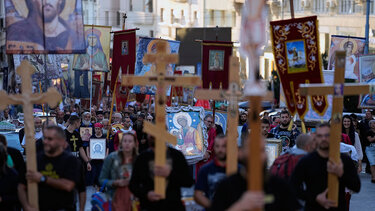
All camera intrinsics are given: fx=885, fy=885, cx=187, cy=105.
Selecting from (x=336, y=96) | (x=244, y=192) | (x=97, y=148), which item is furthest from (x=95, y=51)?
(x=244, y=192)

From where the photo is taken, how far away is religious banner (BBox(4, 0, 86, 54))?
11.3 metres

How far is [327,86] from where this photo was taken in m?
8.48

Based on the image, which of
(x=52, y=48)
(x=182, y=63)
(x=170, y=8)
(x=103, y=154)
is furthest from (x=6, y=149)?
(x=170, y=8)

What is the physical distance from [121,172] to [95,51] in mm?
13970

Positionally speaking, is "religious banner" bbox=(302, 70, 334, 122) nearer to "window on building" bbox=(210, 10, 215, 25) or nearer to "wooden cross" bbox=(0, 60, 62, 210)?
"wooden cross" bbox=(0, 60, 62, 210)

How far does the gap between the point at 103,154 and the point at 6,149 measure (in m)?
6.61

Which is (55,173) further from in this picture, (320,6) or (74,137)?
(320,6)

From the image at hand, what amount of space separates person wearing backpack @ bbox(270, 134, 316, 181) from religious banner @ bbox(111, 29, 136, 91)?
8.61m

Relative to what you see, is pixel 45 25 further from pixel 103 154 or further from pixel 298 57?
pixel 103 154

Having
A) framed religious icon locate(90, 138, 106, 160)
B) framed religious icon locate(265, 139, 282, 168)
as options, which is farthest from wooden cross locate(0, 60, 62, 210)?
framed religious icon locate(90, 138, 106, 160)

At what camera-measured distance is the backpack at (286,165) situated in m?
9.40

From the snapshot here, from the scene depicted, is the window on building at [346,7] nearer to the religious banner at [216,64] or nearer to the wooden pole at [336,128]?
the religious banner at [216,64]

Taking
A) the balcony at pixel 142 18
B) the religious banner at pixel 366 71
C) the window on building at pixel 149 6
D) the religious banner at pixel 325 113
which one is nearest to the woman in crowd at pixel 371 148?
the religious banner at pixel 325 113

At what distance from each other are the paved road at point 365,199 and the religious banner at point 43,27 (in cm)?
570
